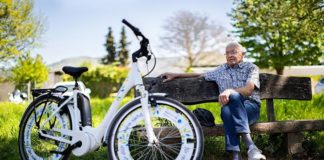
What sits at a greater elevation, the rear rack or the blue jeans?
the rear rack

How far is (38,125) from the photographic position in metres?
4.06

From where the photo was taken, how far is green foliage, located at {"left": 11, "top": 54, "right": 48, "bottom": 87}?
2860 centimetres

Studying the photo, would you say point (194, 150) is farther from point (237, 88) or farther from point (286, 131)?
point (286, 131)

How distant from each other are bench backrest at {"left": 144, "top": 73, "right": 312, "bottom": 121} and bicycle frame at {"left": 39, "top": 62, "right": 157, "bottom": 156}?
1.03m

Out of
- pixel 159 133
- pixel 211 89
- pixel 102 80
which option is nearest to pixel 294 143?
pixel 211 89

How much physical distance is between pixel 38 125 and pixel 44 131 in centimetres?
8

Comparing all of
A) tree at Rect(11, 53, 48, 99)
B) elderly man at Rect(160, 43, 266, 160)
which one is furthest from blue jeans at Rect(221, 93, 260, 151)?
tree at Rect(11, 53, 48, 99)

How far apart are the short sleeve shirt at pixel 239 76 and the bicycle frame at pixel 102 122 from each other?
1.09m

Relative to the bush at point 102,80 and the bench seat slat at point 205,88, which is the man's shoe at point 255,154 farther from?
the bush at point 102,80

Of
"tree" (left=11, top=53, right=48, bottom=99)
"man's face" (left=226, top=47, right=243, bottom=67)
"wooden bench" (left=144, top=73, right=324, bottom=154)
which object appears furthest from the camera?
"tree" (left=11, top=53, right=48, bottom=99)

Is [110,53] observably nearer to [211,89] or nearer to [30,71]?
[30,71]

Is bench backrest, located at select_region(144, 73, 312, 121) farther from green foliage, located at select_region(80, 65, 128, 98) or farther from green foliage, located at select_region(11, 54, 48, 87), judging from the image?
green foliage, located at select_region(11, 54, 48, 87)

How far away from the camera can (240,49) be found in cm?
418

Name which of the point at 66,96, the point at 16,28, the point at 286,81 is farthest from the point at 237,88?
the point at 16,28
